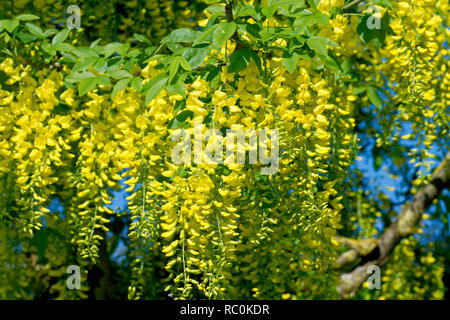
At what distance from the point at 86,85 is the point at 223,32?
543 millimetres

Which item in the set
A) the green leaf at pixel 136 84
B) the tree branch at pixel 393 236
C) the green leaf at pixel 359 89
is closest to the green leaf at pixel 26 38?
the green leaf at pixel 136 84

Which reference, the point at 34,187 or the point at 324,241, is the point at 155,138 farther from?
the point at 324,241

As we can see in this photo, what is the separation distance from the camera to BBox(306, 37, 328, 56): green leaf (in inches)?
58.9

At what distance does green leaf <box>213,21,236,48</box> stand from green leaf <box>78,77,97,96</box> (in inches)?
19.2

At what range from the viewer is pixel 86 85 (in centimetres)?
172

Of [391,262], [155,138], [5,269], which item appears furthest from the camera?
[391,262]

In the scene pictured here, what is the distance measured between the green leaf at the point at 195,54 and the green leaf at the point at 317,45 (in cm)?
29

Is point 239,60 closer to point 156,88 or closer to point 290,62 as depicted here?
point 290,62

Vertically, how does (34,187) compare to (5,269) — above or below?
above

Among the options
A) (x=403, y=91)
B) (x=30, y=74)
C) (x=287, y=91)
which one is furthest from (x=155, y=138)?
(x=403, y=91)

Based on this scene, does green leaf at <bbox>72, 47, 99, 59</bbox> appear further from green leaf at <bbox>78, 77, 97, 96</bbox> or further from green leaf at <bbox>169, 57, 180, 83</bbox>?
green leaf at <bbox>169, 57, 180, 83</bbox>
